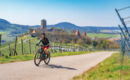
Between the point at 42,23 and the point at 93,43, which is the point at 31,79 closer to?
the point at 93,43

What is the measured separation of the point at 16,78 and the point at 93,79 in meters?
3.07

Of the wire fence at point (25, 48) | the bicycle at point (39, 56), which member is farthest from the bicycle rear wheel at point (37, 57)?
the wire fence at point (25, 48)

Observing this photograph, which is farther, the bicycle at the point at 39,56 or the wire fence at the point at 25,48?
the wire fence at the point at 25,48

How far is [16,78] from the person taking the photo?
7734 millimetres

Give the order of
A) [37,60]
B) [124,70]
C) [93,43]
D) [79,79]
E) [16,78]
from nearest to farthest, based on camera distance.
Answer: [16,78], [79,79], [124,70], [37,60], [93,43]

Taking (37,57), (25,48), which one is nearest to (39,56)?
(37,57)

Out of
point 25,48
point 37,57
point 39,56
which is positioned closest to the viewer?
point 37,57

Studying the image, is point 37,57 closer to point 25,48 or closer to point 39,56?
point 39,56

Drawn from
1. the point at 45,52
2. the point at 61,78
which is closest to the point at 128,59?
the point at 45,52

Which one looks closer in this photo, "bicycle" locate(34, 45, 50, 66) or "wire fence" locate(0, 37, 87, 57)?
"bicycle" locate(34, 45, 50, 66)

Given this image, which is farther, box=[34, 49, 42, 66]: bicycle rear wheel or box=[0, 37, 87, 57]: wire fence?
box=[0, 37, 87, 57]: wire fence

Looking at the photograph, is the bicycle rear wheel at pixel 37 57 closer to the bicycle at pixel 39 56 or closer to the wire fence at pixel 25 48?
the bicycle at pixel 39 56

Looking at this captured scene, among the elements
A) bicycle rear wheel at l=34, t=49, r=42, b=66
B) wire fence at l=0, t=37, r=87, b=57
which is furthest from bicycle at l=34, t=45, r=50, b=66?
wire fence at l=0, t=37, r=87, b=57

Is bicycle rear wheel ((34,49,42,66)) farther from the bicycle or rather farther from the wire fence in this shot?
the wire fence
